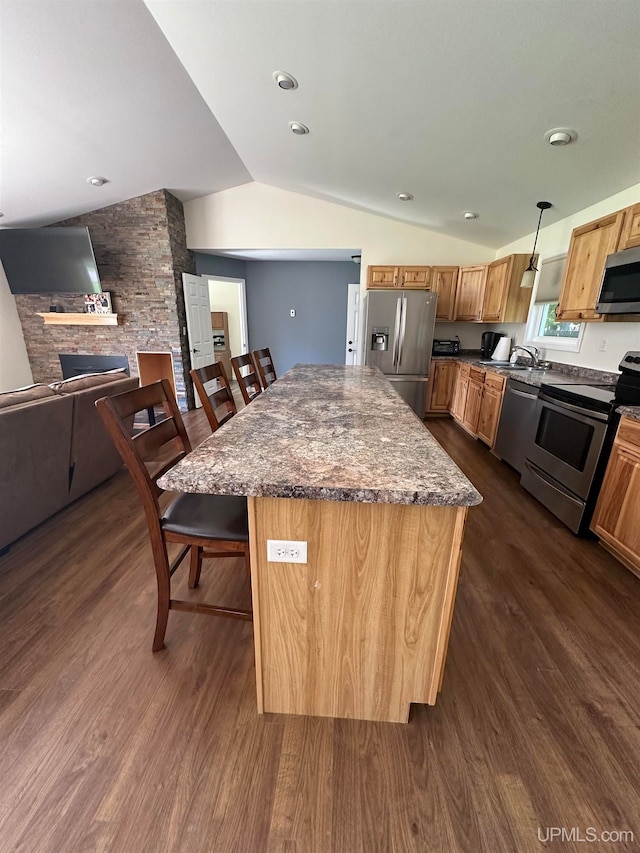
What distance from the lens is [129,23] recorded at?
226 cm

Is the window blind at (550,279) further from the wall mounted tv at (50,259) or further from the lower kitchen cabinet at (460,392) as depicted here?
the wall mounted tv at (50,259)

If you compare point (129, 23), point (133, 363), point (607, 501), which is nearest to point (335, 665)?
point (607, 501)

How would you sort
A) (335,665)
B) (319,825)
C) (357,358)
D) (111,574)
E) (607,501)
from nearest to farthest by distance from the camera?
(319,825) < (335,665) < (111,574) < (607,501) < (357,358)

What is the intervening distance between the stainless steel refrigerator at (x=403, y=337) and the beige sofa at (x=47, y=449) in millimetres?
3261

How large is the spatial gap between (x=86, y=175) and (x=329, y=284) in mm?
4153

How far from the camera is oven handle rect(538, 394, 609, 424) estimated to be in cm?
210

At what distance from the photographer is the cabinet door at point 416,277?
4855mm

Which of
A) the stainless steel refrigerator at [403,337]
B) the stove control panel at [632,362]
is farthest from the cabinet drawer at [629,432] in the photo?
the stainless steel refrigerator at [403,337]

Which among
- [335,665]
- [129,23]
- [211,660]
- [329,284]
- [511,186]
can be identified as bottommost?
[211,660]

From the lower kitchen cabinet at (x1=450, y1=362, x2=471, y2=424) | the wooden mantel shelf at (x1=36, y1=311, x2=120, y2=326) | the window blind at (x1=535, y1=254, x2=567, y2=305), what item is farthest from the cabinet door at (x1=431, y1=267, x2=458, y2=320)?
the wooden mantel shelf at (x1=36, y1=311, x2=120, y2=326)

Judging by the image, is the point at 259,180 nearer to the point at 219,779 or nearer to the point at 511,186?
the point at 511,186

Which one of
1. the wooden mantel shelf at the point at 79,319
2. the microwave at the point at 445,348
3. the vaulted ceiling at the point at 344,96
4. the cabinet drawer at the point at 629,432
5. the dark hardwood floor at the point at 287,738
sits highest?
the vaulted ceiling at the point at 344,96

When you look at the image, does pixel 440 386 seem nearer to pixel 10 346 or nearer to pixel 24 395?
pixel 24 395

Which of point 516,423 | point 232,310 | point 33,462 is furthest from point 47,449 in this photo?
point 232,310
